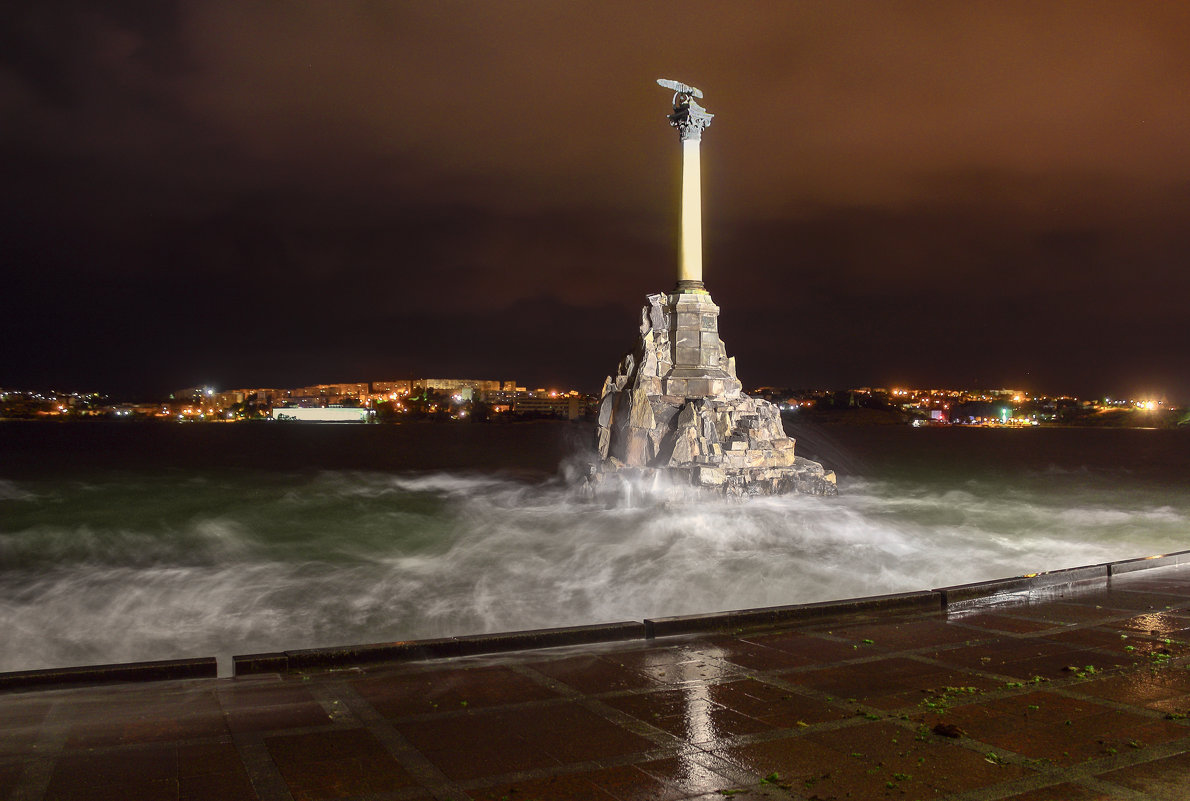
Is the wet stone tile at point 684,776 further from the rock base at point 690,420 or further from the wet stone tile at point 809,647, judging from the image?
the rock base at point 690,420

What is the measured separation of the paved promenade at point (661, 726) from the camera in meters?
5.42

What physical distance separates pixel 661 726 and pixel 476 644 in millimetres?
3050

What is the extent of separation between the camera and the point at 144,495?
43312mm

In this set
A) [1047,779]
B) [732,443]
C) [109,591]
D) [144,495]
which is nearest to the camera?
[1047,779]

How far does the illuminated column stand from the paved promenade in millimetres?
26688

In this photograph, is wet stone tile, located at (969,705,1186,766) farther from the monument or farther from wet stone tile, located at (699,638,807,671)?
the monument

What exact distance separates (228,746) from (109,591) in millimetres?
15422

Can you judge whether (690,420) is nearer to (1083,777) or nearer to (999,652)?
(999,652)

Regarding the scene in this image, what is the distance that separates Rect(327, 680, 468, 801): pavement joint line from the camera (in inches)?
212

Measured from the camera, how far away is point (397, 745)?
615 cm

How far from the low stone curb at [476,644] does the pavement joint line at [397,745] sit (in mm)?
762

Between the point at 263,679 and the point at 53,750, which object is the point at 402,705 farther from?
the point at 53,750

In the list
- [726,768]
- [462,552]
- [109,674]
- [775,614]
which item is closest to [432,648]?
[109,674]

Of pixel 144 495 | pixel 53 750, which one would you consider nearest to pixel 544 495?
pixel 144 495
